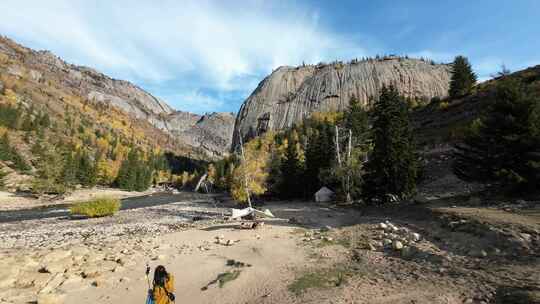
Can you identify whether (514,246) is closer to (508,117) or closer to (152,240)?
(508,117)

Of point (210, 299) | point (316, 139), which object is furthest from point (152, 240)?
point (316, 139)

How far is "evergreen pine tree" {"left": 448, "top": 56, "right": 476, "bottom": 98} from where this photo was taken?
7238 centimetres

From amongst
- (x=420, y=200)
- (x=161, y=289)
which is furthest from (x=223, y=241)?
(x=420, y=200)

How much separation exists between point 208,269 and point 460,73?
82.6 meters

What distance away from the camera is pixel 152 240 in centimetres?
2077

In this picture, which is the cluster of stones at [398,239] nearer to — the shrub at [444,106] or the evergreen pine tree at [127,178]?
the shrub at [444,106]

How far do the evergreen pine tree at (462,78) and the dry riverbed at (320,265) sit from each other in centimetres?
6769

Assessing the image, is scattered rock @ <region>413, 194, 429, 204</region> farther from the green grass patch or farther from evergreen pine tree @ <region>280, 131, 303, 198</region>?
evergreen pine tree @ <region>280, 131, 303, 198</region>

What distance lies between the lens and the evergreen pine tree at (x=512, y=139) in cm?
1780

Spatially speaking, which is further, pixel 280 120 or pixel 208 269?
pixel 280 120

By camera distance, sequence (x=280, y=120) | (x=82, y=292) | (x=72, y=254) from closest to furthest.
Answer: (x=82, y=292) → (x=72, y=254) → (x=280, y=120)

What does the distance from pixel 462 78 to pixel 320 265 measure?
7992 cm

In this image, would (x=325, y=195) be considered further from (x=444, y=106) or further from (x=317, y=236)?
(x=444, y=106)

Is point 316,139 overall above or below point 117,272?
above
